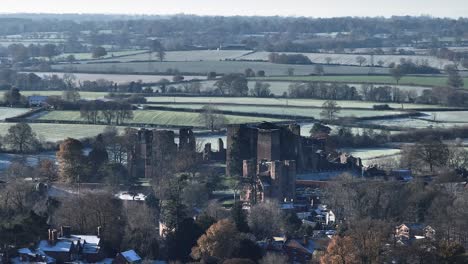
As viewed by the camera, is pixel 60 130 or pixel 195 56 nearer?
pixel 60 130

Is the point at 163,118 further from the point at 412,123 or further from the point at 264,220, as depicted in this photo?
the point at 264,220

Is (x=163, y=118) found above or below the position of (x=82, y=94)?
above

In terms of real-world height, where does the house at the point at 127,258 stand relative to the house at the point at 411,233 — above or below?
above

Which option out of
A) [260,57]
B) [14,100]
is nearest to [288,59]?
[260,57]

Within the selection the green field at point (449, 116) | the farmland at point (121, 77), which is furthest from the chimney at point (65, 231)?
the farmland at point (121, 77)

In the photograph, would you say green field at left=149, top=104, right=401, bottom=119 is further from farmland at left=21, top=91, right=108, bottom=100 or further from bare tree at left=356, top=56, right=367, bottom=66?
bare tree at left=356, top=56, right=367, bottom=66

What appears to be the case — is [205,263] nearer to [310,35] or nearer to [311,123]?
[311,123]

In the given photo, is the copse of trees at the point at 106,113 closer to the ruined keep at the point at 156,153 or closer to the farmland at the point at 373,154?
the farmland at the point at 373,154
